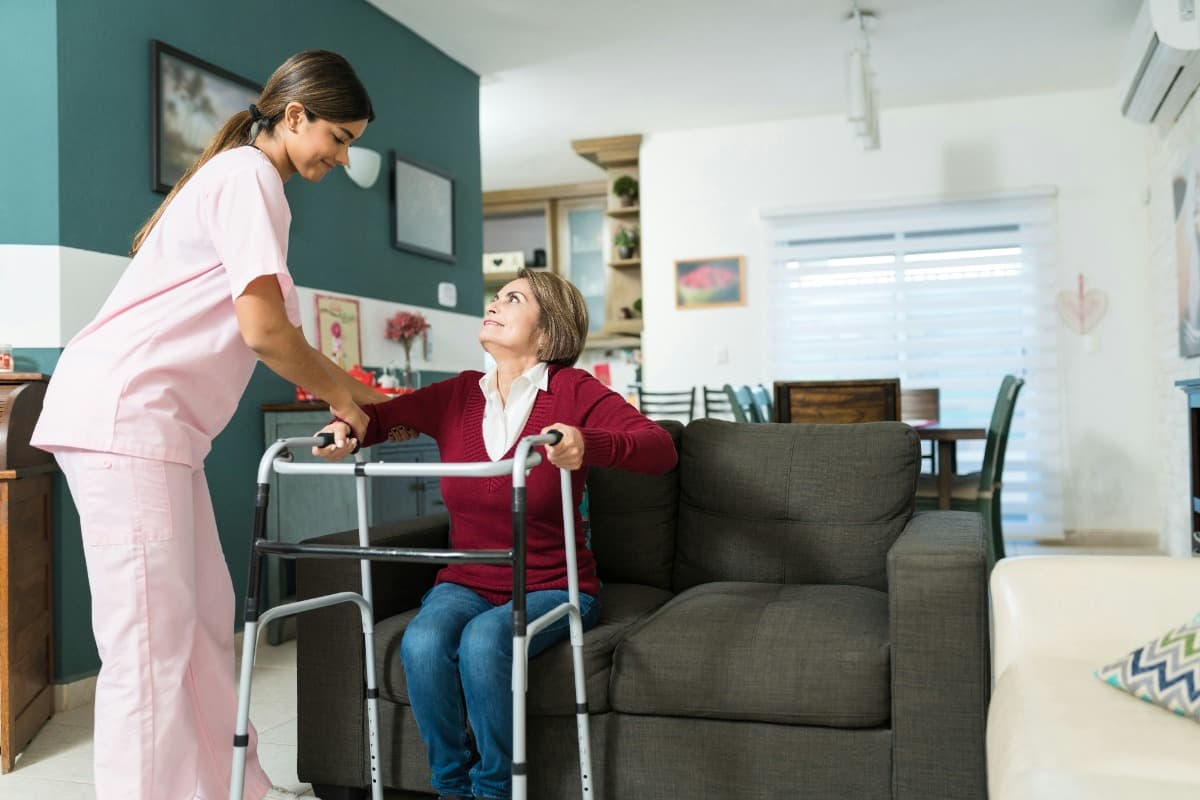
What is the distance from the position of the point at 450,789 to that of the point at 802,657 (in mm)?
662

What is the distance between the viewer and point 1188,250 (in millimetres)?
4695

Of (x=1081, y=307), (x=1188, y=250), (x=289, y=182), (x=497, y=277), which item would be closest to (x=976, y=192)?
(x=1081, y=307)

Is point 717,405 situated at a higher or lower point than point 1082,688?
higher

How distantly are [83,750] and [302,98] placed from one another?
6.16 feet

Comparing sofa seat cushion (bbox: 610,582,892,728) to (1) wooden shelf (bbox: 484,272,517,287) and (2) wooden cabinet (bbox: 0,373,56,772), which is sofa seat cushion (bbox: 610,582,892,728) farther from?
(1) wooden shelf (bbox: 484,272,517,287)

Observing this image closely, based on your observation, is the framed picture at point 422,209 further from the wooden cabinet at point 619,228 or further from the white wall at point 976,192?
the white wall at point 976,192

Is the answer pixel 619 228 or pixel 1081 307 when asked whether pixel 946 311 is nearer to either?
pixel 1081 307

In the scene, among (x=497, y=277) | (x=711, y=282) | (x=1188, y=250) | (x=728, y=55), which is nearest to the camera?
(x=1188, y=250)

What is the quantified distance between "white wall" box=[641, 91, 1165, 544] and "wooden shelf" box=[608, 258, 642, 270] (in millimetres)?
171

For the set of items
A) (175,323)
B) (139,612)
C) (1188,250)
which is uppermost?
(1188,250)

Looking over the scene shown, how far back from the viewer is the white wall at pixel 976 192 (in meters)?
6.13

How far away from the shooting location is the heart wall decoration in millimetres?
6184

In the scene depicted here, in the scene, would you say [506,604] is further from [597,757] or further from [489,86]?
[489,86]

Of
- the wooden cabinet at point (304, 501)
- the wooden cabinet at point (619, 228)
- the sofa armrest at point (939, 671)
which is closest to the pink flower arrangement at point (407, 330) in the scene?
the wooden cabinet at point (304, 501)
